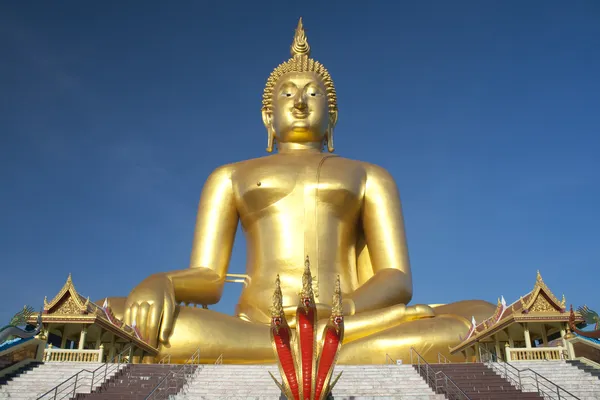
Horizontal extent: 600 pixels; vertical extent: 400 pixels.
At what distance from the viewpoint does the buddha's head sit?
1479cm

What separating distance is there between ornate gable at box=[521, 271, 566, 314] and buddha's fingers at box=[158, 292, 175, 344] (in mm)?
6130

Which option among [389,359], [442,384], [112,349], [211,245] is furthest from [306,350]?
[211,245]

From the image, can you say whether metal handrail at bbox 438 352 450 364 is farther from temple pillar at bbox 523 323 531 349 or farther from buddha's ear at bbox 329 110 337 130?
buddha's ear at bbox 329 110 337 130

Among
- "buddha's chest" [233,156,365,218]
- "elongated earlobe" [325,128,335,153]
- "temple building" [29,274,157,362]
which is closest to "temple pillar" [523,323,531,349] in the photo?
"buddha's chest" [233,156,365,218]

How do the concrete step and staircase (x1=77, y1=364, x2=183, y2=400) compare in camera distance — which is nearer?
staircase (x1=77, y1=364, x2=183, y2=400)

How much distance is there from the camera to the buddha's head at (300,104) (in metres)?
14.8

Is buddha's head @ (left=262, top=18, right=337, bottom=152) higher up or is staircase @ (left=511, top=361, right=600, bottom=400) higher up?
buddha's head @ (left=262, top=18, right=337, bottom=152)

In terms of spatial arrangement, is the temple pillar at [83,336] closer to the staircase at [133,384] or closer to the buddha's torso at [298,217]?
the staircase at [133,384]

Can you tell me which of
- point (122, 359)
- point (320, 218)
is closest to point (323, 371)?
point (122, 359)

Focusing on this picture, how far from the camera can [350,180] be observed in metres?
13.9

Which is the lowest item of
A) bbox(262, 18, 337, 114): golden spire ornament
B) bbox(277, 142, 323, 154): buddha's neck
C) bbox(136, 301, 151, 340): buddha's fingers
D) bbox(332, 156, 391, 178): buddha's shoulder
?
bbox(136, 301, 151, 340): buddha's fingers

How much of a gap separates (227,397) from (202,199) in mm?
6896

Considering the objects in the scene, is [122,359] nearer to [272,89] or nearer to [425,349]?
[425,349]

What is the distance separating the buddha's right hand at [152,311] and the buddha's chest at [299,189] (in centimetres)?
312
